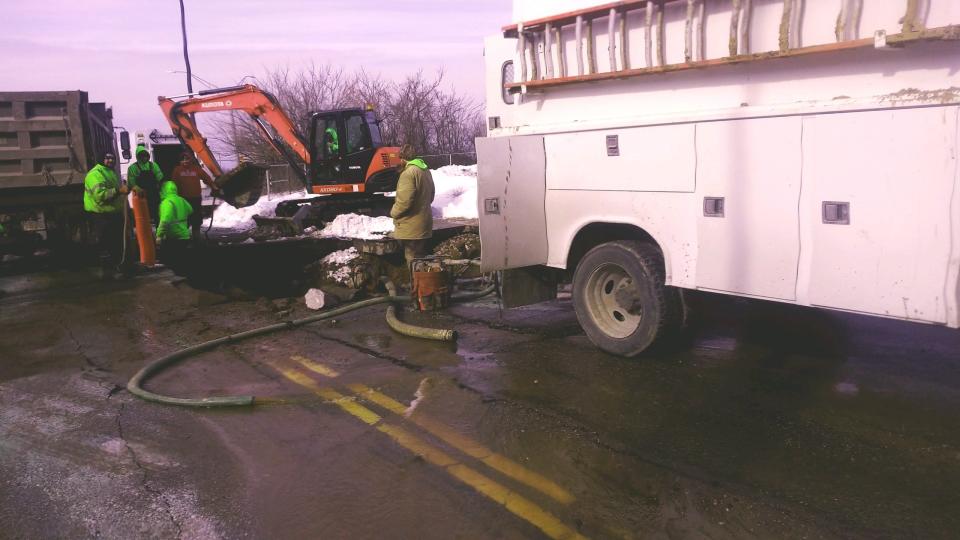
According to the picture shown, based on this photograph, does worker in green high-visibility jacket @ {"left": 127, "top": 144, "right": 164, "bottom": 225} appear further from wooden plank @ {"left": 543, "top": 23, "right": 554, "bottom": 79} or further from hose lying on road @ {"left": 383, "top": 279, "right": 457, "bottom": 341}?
wooden plank @ {"left": 543, "top": 23, "right": 554, "bottom": 79}

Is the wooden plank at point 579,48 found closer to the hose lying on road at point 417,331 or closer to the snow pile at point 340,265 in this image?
the hose lying on road at point 417,331

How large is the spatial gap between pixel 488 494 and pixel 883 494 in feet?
6.61

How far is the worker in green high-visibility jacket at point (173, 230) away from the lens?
30.4 feet

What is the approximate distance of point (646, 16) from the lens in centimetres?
557

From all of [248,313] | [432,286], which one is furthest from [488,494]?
[248,313]

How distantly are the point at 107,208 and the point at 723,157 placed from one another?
9.32m

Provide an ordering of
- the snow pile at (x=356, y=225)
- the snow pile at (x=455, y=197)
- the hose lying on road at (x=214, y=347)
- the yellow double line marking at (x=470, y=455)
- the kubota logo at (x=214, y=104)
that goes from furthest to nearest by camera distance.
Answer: the snow pile at (x=455, y=197), the kubota logo at (x=214, y=104), the snow pile at (x=356, y=225), the hose lying on road at (x=214, y=347), the yellow double line marking at (x=470, y=455)

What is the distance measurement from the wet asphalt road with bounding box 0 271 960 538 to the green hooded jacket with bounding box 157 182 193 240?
2.21m

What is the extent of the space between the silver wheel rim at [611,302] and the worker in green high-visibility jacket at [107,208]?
7.43 metres

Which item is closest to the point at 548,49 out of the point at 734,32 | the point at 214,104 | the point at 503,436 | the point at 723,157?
the point at 734,32

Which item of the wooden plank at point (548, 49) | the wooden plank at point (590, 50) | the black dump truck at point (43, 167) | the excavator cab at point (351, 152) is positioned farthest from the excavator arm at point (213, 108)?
the wooden plank at point (590, 50)

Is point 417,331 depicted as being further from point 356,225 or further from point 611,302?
point 356,225

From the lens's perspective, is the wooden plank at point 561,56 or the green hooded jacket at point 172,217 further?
the green hooded jacket at point 172,217

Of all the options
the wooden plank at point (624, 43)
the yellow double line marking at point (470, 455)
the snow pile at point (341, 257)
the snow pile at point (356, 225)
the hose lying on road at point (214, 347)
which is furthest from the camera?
the snow pile at point (356, 225)
